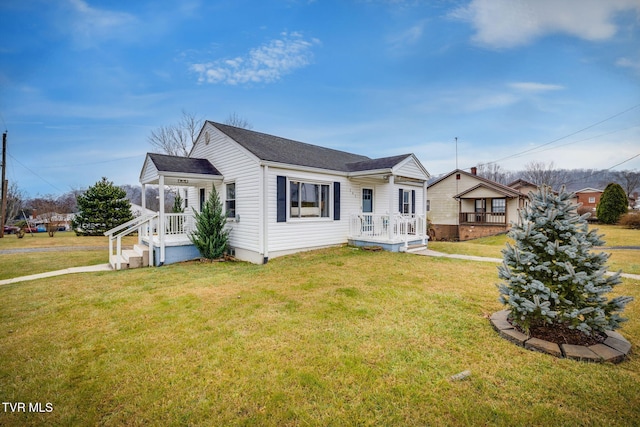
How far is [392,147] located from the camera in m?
27.3

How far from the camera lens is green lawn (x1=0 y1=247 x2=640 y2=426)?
7.72 feet

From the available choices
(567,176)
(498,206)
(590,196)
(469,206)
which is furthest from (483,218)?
(567,176)

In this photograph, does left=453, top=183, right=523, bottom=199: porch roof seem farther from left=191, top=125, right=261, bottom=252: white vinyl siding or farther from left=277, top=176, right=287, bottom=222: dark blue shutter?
left=191, top=125, right=261, bottom=252: white vinyl siding

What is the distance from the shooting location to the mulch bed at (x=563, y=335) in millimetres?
3365

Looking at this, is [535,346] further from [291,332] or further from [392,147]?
[392,147]

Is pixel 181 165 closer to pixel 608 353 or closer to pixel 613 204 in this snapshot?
pixel 608 353

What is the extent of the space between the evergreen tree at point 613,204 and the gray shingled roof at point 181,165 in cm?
3386

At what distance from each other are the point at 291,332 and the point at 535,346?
3112mm

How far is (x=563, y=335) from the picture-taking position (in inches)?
138

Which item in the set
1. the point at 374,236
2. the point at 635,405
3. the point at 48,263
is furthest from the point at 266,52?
the point at 635,405

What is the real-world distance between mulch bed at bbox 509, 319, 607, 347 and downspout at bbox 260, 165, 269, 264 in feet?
23.2

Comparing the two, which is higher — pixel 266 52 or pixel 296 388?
pixel 266 52

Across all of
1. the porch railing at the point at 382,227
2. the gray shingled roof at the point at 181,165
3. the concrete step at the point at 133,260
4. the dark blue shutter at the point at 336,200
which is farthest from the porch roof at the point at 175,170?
the porch railing at the point at 382,227

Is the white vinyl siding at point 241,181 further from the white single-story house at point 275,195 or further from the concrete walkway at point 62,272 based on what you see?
the concrete walkway at point 62,272
